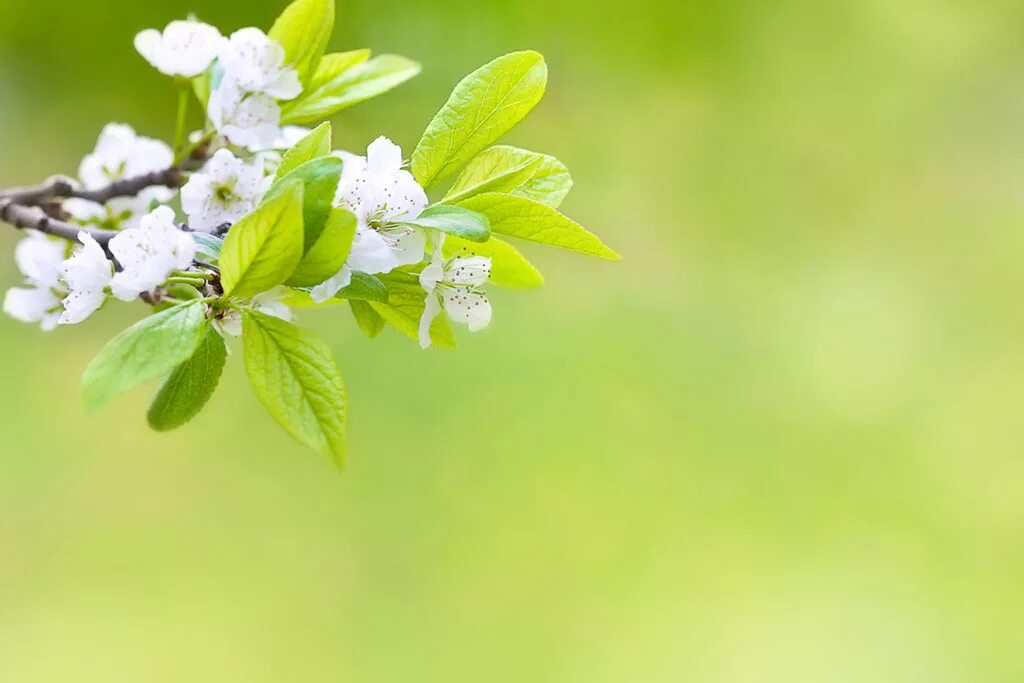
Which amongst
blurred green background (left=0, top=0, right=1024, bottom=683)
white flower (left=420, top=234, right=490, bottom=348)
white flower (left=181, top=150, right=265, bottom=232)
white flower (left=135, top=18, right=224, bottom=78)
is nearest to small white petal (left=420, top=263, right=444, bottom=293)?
white flower (left=420, top=234, right=490, bottom=348)

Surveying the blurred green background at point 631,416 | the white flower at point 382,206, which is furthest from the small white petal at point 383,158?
the blurred green background at point 631,416

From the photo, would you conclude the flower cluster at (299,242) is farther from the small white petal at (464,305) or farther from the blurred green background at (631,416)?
the blurred green background at (631,416)

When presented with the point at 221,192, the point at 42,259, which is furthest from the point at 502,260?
the point at 42,259

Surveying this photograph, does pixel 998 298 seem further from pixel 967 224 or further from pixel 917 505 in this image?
pixel 917 505

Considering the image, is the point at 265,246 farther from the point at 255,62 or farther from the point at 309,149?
the point at 255,62

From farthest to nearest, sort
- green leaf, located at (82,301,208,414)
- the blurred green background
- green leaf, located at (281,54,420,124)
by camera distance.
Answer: the blurred green background → green leaf, located at (281,54,420,124) → green leaf, located at (82,301,208,414)

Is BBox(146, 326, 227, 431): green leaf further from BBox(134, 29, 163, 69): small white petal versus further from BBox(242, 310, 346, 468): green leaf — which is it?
BBox(134, 29, 163, 69): small white petal
